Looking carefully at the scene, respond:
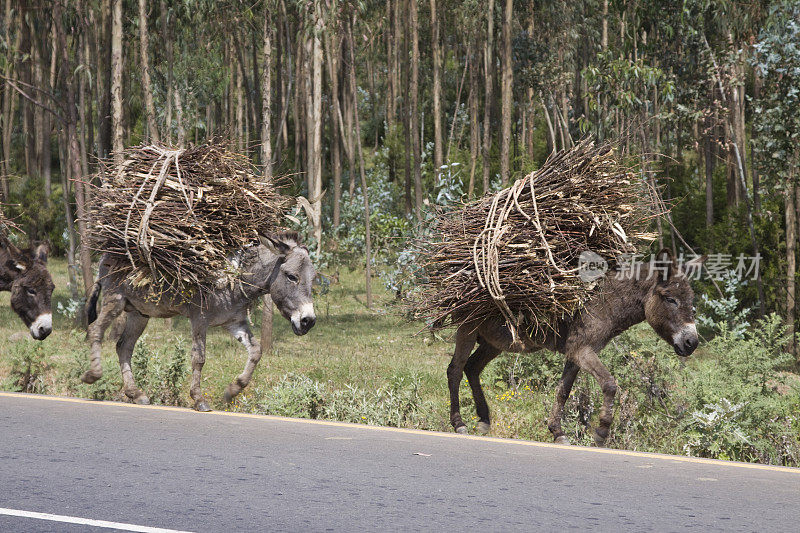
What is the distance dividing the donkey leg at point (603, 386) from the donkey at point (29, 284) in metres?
5.69

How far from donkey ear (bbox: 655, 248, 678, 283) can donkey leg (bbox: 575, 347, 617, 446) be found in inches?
35.8

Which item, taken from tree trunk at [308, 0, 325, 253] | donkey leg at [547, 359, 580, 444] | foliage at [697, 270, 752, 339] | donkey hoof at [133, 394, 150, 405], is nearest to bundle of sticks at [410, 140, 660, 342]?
donkey leg at [547, 359, 580, 444]

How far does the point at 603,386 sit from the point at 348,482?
2.65m

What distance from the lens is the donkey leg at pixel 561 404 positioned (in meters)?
8.52

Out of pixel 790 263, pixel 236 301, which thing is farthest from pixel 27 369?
pixel 790 263

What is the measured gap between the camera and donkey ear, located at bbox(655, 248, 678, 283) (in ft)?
27.1

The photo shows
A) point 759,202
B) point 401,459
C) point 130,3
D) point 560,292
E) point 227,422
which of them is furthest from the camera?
point 130,3

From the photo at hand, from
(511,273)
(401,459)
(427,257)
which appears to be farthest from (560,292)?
(401,459)

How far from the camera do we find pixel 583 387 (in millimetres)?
10336

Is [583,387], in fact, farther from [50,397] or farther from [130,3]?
[130,3]

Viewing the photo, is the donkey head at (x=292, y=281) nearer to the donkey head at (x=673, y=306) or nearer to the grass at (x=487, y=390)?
the grass at (x=487, y=390)

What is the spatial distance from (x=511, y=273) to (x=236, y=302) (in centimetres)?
319

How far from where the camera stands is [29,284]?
34.3 ft

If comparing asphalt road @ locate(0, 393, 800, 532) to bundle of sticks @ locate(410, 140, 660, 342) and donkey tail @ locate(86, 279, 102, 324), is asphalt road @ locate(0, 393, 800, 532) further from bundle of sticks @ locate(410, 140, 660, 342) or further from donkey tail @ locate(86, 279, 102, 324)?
donkey tail @ locate(86, 279, 102, 324)
